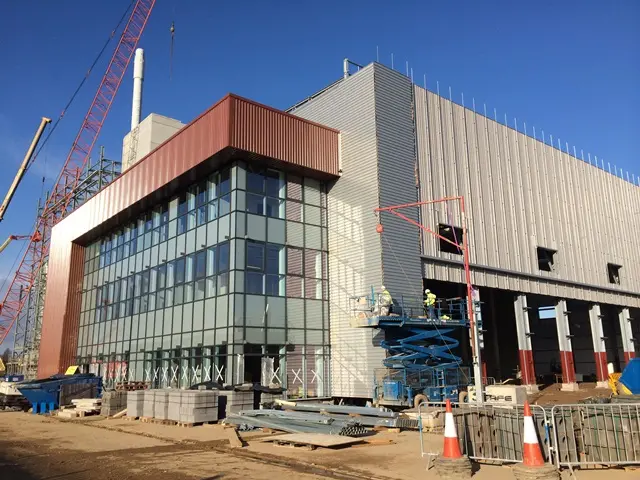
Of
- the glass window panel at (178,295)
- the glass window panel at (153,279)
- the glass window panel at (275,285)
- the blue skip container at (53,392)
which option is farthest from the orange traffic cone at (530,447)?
the glass window panel at (153,279)

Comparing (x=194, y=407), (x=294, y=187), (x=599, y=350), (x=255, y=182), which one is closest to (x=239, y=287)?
(x=255, y=182)

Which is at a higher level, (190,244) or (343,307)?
(190,244)

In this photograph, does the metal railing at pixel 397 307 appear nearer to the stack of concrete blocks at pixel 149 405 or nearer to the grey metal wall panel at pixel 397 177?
the grey metal wall panel at pixel 397 177

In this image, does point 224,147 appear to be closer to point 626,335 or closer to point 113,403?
point 113,403

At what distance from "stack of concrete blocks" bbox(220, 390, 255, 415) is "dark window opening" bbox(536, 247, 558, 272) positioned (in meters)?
A: 25.6

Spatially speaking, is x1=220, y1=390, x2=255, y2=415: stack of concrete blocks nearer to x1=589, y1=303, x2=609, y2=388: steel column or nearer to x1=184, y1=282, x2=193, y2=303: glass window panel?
x1=184, y1=282, x2=193, y2=303: glass window panel

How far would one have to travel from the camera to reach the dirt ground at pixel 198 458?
35.0 feet

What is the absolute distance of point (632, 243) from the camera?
47156mm

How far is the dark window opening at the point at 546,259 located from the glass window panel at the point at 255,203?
21.8m

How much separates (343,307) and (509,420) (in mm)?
16893

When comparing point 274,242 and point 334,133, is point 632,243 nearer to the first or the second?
point 334,133

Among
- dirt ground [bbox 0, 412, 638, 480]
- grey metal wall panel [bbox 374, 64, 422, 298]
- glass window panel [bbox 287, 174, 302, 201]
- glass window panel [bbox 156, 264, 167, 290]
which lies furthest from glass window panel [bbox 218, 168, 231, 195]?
dirt ground [bbox 0, 412, 638, 480]

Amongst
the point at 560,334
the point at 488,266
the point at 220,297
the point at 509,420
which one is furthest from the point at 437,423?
the point at 560,334

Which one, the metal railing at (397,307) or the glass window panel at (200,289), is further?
the glass window panel at (200,289)
